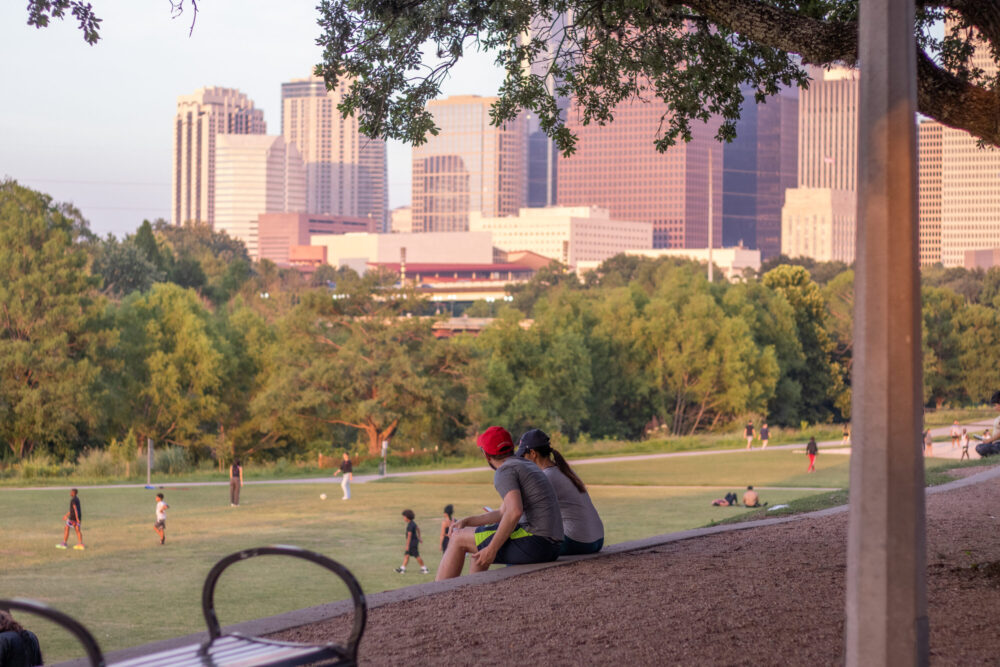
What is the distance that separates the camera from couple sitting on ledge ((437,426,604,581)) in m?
6.83

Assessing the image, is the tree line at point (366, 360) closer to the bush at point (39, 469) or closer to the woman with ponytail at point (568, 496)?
the bush at point (39, 469)

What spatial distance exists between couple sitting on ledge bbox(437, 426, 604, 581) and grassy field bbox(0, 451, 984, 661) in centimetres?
698

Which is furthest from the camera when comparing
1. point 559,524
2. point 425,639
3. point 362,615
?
point 559,524

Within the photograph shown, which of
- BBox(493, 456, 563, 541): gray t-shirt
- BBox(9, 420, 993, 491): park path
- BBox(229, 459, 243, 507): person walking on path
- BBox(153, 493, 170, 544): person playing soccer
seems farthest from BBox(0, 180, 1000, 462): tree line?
BBox(493, 456, 563, 541): gray t-shirt

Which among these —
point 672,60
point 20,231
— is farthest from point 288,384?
point 672,60

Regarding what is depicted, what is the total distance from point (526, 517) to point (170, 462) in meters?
39.1

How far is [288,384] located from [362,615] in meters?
44.5

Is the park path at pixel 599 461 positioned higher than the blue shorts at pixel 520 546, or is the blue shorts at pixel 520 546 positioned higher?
the blue shorts at pixel 520 546

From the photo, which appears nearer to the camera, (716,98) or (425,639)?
(425,639)

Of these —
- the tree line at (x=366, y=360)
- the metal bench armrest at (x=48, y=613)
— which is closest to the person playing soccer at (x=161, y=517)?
the metal bench armrest at (x=48, y=613)

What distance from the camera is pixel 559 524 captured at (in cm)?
719

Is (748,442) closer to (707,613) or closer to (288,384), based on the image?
(288,384)

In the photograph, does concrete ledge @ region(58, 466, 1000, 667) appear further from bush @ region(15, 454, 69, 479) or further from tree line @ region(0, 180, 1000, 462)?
tree line @ region(0, 180, 1000, 462)

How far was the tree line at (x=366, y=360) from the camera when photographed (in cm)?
4531
